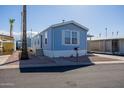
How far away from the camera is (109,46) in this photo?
Result: 30453 millimetres

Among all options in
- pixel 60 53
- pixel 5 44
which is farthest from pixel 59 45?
pixel 5 44

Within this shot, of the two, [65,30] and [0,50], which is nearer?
[65,30]

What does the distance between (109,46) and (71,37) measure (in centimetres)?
1108

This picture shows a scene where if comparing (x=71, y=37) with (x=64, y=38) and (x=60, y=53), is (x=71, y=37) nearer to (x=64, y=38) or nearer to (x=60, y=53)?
(x=64, y=38)

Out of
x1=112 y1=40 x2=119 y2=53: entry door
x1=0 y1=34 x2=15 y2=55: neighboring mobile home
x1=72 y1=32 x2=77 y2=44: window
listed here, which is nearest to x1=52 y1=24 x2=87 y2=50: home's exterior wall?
x1=72 y1=32 x2=77 y2=44: window

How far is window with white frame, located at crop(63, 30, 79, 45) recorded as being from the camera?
21.0 m

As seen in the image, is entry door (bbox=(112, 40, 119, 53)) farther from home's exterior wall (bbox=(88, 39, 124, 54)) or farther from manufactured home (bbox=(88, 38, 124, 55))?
home's exterior wall (bbox=(88, 39, 124, 54))

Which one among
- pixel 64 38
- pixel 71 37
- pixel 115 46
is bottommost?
pixel 115 46

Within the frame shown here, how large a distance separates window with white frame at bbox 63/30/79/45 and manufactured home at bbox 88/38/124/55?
8.45 m

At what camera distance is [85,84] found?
773 centimetres
